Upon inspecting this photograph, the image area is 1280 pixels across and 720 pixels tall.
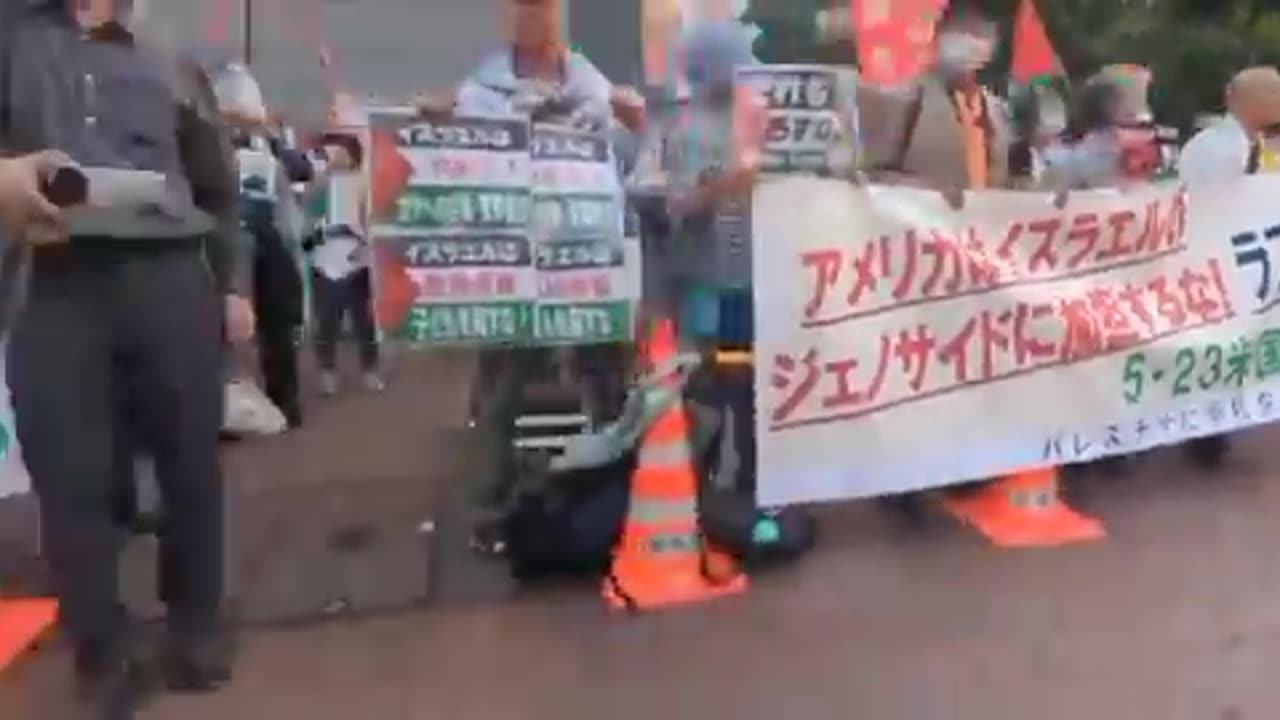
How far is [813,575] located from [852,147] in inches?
59.4

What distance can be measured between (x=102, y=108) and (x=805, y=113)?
253 cm

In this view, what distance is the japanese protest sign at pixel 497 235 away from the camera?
6062 millimetres

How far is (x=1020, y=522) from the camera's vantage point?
691 centimetres

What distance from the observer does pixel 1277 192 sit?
7.71 m

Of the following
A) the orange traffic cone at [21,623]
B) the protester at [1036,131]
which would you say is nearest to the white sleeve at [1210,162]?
the protester at [1036,131]

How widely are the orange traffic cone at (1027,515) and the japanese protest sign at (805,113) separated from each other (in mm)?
1402

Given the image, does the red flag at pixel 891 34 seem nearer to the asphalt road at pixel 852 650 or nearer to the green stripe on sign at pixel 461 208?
the asphalt road at pixel 852 650

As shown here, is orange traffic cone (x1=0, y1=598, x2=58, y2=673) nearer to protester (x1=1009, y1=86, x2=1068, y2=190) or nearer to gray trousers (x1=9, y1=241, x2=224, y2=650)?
gray trousers (x1=9, y1=241, x2=224, y2=650)

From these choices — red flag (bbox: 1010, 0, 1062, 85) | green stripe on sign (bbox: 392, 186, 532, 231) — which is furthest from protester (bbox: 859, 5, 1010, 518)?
red flag (bbox: 1010, 0, 1062, 85)

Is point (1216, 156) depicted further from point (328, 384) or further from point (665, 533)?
point (328, 384)

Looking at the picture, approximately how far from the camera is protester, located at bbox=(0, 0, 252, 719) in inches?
188

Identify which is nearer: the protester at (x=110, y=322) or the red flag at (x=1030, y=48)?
the protester at (x=110, y=322)

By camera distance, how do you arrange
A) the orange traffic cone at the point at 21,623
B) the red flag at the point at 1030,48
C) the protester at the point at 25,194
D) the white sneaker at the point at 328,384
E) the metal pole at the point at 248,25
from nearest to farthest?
the protester at the point at 25,194
the orange traffic cone at the point at 21,623
the white sneaker at the point at 328,384
the red flag at the point at 1030,48
the metal pole at the point at 248,25

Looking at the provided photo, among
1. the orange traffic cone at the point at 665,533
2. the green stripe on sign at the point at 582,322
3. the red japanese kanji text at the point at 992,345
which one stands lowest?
the orange traffic cone at the point at 665,533
